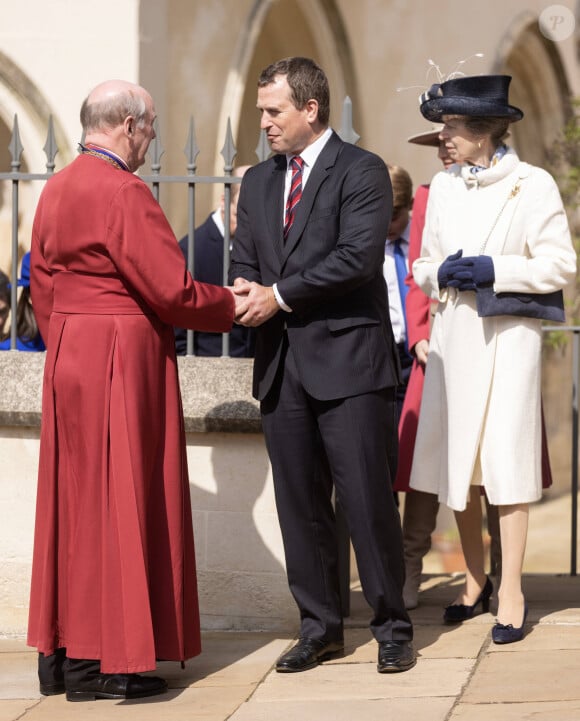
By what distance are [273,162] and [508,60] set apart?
861 cm

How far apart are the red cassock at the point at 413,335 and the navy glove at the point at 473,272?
26.2 inches

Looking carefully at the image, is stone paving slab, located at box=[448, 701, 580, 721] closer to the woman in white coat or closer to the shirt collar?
the woman in white coat

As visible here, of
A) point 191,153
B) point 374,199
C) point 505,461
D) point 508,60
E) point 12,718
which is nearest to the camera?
point 12,718

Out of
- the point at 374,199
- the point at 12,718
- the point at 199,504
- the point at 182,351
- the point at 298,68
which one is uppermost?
the point at 298,68

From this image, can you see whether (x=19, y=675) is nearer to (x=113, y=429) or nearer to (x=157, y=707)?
(x=157, y=707)

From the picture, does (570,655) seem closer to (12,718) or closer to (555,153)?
(12,718)

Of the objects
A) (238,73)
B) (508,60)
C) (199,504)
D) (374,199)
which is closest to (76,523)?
(199,504)

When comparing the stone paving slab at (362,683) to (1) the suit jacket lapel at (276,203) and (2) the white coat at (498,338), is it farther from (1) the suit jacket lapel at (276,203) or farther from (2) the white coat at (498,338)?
(1) the suit jacket lapel at (276,203)

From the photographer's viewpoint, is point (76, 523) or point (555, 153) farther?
point (555, 153)

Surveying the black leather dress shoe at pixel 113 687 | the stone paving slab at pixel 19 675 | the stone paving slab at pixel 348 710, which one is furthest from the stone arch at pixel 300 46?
the stone paving slab at pixel 348 710

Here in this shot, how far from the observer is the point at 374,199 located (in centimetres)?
500

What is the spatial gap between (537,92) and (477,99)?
875 cm

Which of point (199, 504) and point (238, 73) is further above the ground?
point (238, 73)

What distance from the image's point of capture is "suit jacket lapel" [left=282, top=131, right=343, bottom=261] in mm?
5043
